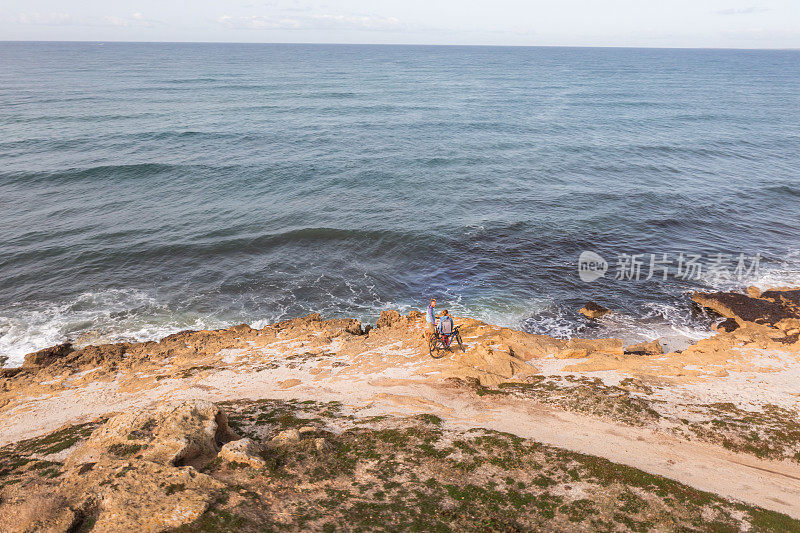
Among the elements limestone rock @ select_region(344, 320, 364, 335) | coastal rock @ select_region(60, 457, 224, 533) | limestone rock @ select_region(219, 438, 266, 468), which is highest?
coastal rock @ select_region(60, 457, 224, 533)

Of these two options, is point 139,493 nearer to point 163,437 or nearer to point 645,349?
point 163,437

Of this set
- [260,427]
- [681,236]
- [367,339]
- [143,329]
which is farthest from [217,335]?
[681,236]

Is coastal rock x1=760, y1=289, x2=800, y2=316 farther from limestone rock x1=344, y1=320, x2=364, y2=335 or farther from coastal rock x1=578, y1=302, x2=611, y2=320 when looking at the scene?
limestone rock x1=344, y1=320, x2=364, y2=335

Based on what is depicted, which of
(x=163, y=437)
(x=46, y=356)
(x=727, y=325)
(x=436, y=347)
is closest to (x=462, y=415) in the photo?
(x=436, y=347)

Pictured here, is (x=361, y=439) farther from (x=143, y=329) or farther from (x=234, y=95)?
(x=234, y=95)

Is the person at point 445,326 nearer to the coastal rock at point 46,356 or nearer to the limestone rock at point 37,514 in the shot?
the limestone rock at point 37,514

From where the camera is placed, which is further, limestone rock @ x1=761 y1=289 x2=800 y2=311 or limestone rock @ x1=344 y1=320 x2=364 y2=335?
limestone rock @ x1=761 y1=289 x2=800 y2=311

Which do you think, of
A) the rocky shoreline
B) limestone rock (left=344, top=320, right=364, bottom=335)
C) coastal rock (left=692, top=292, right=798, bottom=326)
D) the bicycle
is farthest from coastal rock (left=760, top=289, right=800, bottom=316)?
limestone rock (left=344, top=320, right=364, bottom=335)
